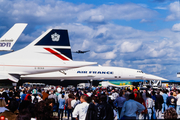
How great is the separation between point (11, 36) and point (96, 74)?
2141 centimetres

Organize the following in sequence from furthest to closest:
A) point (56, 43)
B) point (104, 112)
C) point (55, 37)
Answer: point (55, 37) → point (56, 43) → point (104, 112)

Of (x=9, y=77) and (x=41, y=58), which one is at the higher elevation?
(x=41, y=58)

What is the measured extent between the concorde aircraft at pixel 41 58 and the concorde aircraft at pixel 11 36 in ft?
7.78

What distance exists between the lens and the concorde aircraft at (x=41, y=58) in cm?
2670

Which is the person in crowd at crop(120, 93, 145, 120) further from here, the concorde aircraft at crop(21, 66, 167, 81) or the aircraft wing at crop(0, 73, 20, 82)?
the concorde aircraft at crop(21, 66, 167, 81)

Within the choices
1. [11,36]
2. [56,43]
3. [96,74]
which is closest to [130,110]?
[11,36]

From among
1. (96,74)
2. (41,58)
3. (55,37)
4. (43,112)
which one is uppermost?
(55,37)

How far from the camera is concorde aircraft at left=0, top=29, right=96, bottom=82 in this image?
26.7 metres

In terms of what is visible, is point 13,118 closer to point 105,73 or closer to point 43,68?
point 43,68

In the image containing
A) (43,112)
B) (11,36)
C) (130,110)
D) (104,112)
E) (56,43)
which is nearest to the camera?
(43,112)

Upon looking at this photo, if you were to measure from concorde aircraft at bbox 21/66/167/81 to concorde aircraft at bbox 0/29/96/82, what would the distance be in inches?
558

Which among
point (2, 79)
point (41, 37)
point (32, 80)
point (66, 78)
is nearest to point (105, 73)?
point (66, 78)

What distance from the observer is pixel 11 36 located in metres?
25.0

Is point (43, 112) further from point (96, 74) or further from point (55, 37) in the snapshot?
point (96, 74)
